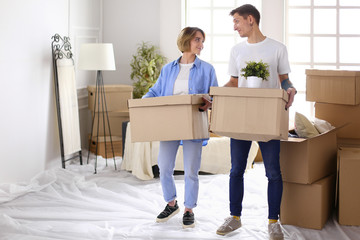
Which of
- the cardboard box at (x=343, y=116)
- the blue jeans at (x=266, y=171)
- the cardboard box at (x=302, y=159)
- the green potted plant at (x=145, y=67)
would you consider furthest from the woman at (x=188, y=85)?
the green potted plant at (x=145, y=67)

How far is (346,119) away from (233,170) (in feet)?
4.64

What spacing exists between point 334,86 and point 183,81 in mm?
1437

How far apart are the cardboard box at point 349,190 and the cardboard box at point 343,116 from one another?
75cm

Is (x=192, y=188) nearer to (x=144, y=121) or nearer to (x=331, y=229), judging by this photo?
(x=144, y=121)

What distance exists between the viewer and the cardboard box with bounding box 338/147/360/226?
11.8 ft

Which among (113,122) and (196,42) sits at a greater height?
(196,42)

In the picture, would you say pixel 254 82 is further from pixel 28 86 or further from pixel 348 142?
pixel 28 86

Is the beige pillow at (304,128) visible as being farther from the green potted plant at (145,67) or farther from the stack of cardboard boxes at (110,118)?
the green potted plant at (145,67)

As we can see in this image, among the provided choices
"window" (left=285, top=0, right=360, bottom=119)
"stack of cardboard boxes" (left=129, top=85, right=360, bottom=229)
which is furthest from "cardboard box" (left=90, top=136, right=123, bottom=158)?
"stack of cardboard boxes" (left=129, top=85, right=360, bottom=229)

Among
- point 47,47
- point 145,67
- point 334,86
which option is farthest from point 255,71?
point 145,67

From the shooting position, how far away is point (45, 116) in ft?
16.9

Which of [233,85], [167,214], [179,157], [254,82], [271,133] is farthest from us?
[179,157]

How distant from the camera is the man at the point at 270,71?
3221mm

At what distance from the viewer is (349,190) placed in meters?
3.62
